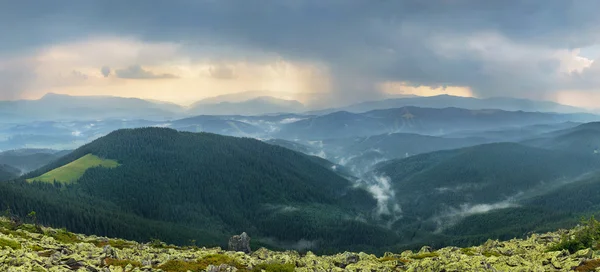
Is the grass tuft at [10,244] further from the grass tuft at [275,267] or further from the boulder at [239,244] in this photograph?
the boulder at [239,244]

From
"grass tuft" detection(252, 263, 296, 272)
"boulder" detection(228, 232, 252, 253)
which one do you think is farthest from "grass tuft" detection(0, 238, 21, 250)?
"boulder" detection(228, 232, 252, 253)

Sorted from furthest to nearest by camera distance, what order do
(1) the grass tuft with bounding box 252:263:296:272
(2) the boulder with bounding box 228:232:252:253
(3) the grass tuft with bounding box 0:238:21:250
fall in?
(2) the boulder with bounding box 228:232:252:253, (3) the grass tuft with bounding box 0:238:21:250, (1) the grass tuft with bounding box 252:263:296:272

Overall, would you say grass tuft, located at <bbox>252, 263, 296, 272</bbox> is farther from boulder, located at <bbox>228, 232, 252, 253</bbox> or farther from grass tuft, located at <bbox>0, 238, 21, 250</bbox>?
boulder, located at <bbox>228, 232, 252, 253</bbox>

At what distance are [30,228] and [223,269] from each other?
4047 inches

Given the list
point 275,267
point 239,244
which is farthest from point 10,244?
point 239,244

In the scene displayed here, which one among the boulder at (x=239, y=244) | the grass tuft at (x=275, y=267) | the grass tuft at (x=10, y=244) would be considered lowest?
the boulder at (x=239, y=244)

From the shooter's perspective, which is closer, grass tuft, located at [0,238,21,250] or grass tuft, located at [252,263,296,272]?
grass tuft, located at [252,263,296,272]

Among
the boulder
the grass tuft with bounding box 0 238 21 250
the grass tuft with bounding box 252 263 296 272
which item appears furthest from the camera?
the boulder

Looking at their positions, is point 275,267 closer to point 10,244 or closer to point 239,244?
point 10,244

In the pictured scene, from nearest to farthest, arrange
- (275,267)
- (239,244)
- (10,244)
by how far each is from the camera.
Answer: (275,267)
(10,244)
(239,244)

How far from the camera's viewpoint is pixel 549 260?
6062cm

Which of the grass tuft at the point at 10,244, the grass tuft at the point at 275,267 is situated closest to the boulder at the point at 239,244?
the grass tuft at the point at 10,244

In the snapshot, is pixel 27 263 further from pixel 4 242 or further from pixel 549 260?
pixel 549 260

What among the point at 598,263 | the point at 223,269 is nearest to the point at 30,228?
the point at 223,269
